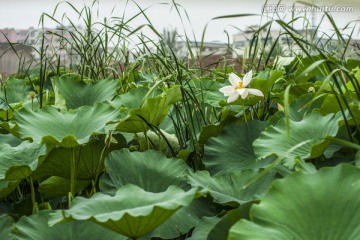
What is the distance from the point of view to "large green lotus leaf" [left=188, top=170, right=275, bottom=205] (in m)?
0.69

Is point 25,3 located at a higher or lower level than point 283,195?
lower

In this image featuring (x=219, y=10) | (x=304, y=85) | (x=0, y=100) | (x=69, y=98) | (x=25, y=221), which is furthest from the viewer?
(x=219, y=10)

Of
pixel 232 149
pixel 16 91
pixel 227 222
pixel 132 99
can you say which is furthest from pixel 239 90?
pixel 16 91

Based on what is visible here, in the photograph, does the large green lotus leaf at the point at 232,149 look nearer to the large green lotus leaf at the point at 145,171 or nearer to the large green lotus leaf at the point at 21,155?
the large green lotus leaf at the point at 145,171

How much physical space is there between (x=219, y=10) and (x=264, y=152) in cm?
323

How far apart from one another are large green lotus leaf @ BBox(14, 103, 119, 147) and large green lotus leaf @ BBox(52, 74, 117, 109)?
24cm

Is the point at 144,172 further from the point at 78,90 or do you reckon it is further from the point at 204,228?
the point at 78,90

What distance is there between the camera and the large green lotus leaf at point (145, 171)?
743mm

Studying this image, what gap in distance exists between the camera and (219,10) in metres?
3.89

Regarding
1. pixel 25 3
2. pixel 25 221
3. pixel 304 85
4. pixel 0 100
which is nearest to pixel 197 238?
pixel 25 221

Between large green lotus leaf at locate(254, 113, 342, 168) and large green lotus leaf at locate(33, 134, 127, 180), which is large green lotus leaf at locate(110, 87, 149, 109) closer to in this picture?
large green lotus leaf at locate(33, 134, 127, 180)

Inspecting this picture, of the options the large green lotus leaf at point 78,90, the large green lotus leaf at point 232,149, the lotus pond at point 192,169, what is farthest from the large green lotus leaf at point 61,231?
the large green lotus leaf at point 78,90

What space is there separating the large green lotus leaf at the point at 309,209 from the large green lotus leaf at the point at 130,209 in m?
0.07

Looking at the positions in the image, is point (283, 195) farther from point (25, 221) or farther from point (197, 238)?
point (25, 221)
